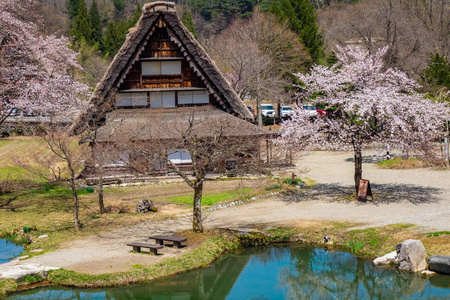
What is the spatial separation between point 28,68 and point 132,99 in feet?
23.4

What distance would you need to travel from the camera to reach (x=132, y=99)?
29.3 m

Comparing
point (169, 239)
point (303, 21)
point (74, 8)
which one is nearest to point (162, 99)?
point (169, 239)

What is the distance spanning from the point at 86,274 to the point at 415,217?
11466 millimetres

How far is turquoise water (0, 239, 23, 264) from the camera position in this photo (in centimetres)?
1676

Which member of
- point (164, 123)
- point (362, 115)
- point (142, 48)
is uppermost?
point (142, 48)

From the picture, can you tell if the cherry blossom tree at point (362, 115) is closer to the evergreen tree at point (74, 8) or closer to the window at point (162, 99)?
the window at point (162, 99)

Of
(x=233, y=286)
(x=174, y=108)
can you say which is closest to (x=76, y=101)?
(x=174, y=108)

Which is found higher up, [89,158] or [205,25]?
[205,25]

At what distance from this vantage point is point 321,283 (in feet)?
50.5

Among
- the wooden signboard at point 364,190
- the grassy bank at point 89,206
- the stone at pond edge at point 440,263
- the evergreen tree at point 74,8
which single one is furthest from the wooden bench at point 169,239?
the evergreen tree at point 74,8

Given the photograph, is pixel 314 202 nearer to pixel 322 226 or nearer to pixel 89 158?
pixel 322 226

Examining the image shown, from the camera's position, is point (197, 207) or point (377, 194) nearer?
point (197, 207)

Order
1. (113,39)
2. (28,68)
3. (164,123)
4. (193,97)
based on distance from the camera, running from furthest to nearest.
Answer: (113,39), (193,97), (164,123), (28,68)

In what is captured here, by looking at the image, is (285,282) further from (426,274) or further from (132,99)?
(132,99)
